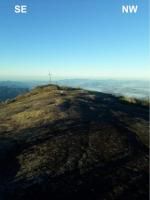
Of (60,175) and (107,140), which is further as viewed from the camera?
(107,140)

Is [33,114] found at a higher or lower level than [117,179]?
higher

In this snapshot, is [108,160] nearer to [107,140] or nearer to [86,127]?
[107,140]

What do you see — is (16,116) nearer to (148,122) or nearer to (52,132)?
(52,132)

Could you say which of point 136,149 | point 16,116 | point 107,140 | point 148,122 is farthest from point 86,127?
point 16,116

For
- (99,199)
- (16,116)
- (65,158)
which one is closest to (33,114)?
(16,116)

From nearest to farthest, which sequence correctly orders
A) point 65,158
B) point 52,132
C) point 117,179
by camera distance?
point 117,179
point 65,158
point 52,132

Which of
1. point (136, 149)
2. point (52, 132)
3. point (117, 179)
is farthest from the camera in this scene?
point (52, 132)
